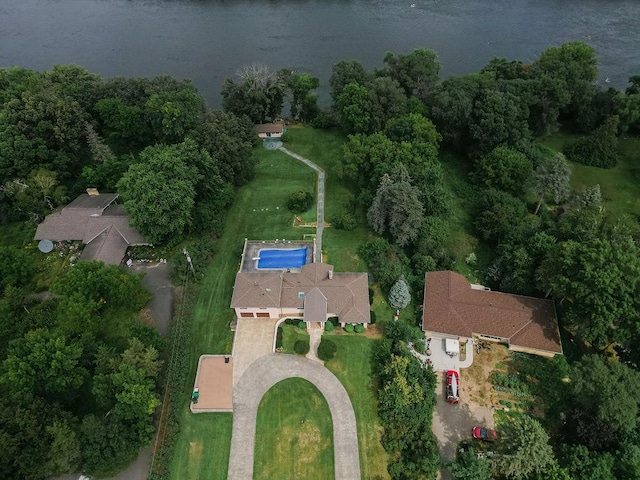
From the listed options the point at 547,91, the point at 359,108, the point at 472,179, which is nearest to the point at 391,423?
the point at 472,179

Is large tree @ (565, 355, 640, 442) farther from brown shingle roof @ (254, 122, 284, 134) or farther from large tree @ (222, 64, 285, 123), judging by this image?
large tree @ (222, 64, 285, 123)

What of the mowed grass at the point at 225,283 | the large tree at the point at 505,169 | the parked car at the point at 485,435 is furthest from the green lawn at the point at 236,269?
the large tree at the point at 505,169

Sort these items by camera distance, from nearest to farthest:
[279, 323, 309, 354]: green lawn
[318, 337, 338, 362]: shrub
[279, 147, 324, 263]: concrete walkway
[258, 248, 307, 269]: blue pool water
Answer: [318, 337, 338, 362]: shrub < [279, 323, 309, 354]: green lawn < [258, 248, 307, 269]: blue pool water < [279, 147, 324, 263]: concrete walkway

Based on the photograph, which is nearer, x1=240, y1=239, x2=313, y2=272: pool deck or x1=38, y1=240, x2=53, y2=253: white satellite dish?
x1=240, y1=239, x2=313, y2=272: pool deck

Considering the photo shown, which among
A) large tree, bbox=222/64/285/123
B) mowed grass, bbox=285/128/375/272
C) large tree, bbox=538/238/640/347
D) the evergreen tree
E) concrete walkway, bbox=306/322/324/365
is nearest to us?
large tree, bbox=538/238/640/347

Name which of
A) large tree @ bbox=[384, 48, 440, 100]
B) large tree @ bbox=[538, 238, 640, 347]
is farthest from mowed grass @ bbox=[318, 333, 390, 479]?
large tree @ bbox=[384, 48, 440, 100]

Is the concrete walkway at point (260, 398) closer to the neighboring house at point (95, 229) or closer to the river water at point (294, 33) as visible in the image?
the neighboring house at point (95, 229)

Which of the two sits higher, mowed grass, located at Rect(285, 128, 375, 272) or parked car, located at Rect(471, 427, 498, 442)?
mowed grass, located at Rect(285, 128, 375, 272)
